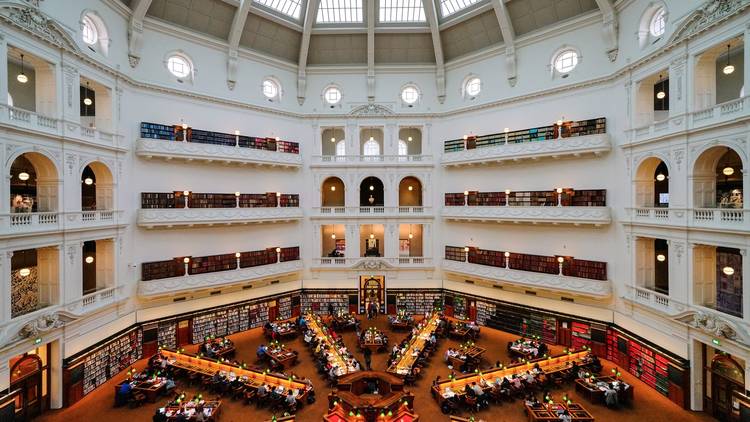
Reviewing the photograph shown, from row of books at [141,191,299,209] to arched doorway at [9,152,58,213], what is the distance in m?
4.10

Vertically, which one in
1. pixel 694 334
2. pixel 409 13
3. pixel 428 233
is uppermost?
pixel 409 13

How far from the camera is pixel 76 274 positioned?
1441cm

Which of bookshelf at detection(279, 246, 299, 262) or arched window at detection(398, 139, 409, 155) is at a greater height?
arched window at detection(398, 139, 409, 155)

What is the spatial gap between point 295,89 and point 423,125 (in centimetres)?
882

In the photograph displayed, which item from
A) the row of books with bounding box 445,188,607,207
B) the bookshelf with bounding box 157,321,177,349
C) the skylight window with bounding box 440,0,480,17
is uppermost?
the skylight window with bounding box 440,0,480,17

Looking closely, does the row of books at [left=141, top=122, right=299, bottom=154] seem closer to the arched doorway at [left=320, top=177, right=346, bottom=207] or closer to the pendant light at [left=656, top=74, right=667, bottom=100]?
the arched doorway at [left=320, top=177, right=346, bottom=207]

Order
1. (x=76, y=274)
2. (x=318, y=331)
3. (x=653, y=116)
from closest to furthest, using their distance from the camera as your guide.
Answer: (x=76, y=274) < (x=653, y=116) < (x=318, y=331)

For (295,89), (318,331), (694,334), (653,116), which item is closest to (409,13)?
(295,89)

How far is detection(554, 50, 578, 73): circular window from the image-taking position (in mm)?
19078

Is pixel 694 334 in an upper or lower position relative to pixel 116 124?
lower

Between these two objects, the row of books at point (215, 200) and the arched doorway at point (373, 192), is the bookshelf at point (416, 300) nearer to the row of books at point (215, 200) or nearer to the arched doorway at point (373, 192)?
the arched doorway at point (373, 192)

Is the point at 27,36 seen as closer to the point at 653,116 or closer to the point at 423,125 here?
the point at 423,125

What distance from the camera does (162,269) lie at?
18.5 m

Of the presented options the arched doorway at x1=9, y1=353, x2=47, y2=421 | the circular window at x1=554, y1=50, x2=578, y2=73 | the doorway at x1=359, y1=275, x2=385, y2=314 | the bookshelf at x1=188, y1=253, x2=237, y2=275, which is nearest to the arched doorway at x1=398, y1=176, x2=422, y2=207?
the doorway at x1=359, y1=275, x2=385, y2=314
